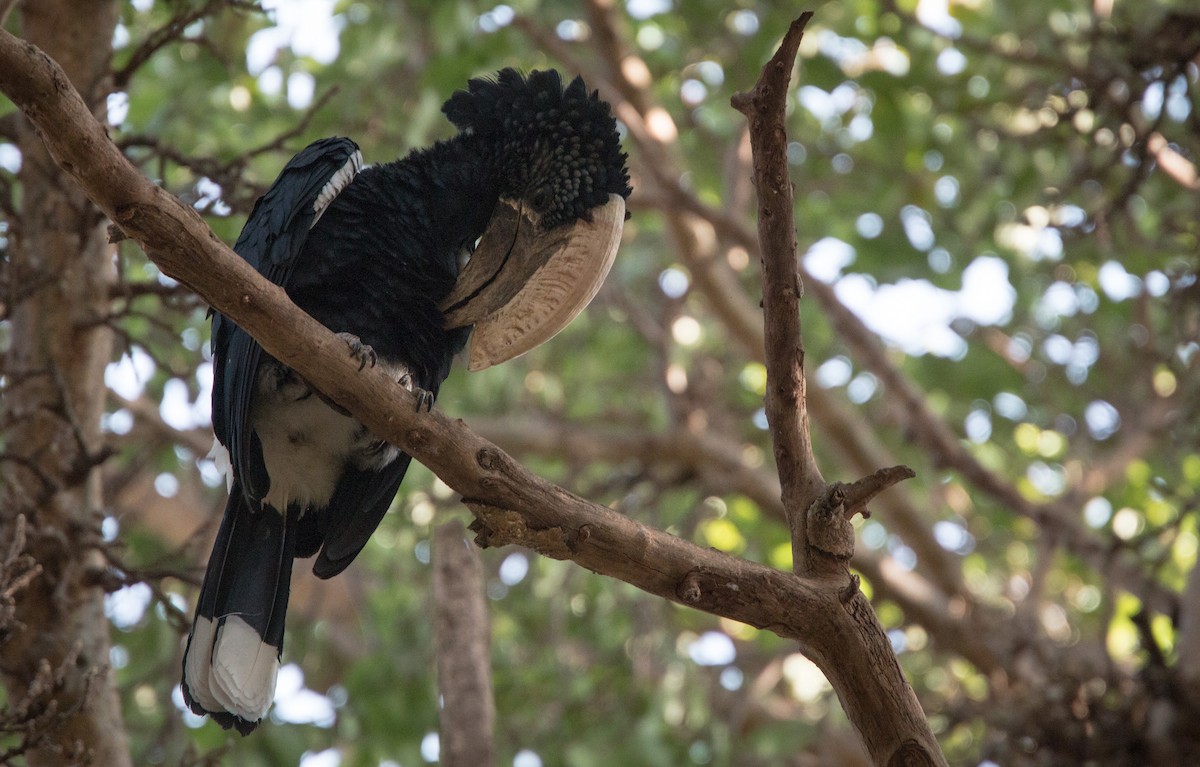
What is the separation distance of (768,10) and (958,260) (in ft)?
5.51

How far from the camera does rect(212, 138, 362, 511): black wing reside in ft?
9.38

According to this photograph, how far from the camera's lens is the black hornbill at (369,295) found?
116 inches

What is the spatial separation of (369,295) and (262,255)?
0.29 meters

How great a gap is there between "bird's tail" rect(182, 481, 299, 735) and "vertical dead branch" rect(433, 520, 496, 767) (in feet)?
1.68

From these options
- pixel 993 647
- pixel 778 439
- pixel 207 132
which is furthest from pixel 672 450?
pixel 778 439

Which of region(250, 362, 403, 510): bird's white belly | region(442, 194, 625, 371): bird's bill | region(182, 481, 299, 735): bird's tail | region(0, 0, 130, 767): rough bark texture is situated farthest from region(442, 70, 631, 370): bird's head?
region(0, 0, 130, 767): rough bark texture

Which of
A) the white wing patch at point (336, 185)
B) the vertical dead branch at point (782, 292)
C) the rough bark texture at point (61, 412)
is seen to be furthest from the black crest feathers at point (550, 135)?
the rough bark texture at point (61, 412)

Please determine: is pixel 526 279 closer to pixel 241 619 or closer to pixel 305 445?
pixel 305 445

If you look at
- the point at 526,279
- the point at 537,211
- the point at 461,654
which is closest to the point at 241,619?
the point at 461,654

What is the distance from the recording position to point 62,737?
2773 millimetres

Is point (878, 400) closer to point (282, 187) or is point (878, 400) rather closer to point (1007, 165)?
point (1007, 165)

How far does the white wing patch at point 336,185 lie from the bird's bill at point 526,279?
0.40 m

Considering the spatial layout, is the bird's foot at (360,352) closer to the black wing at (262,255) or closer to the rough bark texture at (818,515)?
the black wing at (262,255)

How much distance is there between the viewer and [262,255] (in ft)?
9.86
